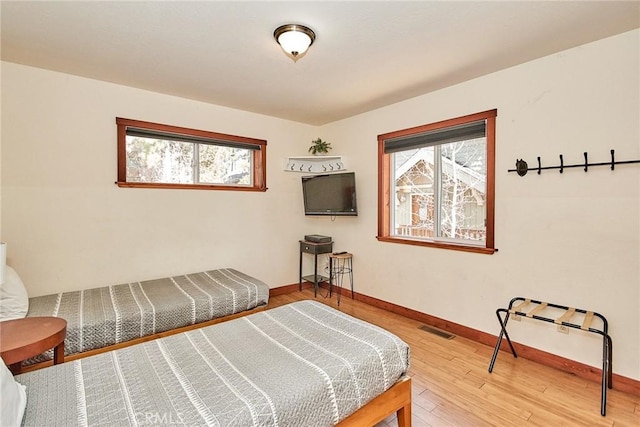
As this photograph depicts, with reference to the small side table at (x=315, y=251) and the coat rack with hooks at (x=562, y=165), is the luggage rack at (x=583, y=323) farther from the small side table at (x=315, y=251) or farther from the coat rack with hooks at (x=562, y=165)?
the small side table at (x=315, y=251)

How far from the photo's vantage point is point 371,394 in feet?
4.94

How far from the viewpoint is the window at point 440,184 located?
2864 mm

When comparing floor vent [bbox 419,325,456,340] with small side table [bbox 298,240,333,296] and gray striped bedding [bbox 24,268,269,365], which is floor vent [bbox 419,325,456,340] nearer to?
small side table [bbox 298,240,333,296]

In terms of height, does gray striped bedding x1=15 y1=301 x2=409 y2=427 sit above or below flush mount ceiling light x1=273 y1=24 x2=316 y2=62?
below

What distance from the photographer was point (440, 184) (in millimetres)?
3285

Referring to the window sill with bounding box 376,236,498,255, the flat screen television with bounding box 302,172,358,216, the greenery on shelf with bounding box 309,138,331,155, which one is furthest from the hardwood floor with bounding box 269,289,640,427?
the greenery on shelf with bounding box 309,138,331,155

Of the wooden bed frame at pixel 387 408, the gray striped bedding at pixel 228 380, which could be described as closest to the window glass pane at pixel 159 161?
the gray striped bedding at pixel 228 380

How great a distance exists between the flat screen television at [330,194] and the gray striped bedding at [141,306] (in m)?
1.47

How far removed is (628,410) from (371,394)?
5.83ft

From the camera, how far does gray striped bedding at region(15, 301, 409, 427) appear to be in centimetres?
114

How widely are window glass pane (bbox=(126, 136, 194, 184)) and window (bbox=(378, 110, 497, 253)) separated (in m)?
2.33

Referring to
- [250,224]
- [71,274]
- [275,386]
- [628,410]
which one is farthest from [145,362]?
Answer: [628,410]

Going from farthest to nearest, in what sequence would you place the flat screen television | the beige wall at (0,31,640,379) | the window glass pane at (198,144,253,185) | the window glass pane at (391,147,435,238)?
the flat screen television, the window glass pane at (198,144,253,185), the window glass pane at (391,147,435,238), the beige wall at (0,31,640,379)

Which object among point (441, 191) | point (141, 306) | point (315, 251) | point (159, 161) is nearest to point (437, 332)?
point (441, 191)
